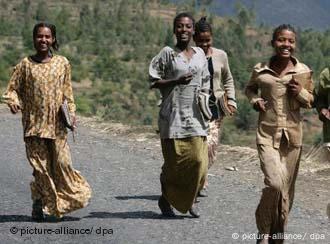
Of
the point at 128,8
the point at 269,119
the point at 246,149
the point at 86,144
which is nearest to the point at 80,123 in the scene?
the point at 86,144

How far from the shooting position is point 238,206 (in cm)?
937

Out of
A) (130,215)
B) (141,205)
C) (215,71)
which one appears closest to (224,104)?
(215,71)

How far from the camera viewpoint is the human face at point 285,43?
22.7 feet

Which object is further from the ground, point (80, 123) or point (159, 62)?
point (159, 62)

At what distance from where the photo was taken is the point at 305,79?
6.94 m

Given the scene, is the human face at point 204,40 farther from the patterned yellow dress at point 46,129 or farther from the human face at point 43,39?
the human face at point 43,39

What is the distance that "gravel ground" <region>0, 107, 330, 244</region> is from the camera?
7.73 m

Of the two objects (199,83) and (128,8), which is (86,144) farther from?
(128,8)

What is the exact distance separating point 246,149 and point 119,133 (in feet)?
11.0

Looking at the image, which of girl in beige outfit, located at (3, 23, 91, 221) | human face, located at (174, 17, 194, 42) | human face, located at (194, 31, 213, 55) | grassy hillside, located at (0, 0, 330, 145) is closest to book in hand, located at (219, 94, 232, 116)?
human face, located at (194, 31, 213, 55)

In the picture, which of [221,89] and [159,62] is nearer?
[159,62]

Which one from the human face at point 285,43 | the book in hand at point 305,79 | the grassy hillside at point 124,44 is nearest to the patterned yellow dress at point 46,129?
the human face at point 285,43

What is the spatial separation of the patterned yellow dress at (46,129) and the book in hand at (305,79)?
2.30 m

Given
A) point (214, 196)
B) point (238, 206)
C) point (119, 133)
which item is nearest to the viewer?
point (238, 206)
